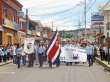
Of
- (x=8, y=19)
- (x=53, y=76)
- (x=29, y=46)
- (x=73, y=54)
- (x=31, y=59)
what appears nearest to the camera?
(x=53, y=76)

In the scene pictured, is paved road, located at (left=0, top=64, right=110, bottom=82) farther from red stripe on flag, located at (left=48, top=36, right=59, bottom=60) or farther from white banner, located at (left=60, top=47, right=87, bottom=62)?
white banner, located at (left=60, top=47, right=87, bottom=62)

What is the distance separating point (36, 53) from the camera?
27297 millimetres

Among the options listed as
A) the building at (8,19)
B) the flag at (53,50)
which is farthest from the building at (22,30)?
the flag at (53,50)

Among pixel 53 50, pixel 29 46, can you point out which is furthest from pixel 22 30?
pixel 53 50

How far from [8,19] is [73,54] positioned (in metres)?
18.9

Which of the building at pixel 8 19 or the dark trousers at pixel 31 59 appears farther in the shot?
the building at pixel 8 19

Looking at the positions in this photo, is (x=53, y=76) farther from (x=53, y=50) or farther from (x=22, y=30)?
(x=22, y=30)

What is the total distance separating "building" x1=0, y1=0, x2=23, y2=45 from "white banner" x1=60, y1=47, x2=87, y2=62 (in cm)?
1434

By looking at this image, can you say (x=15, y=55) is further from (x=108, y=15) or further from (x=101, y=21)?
(x=101, y=21)

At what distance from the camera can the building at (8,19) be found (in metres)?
41.5

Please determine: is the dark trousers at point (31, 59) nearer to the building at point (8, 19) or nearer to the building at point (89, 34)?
the building at point (8, 19)

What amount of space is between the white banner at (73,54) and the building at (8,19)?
14344 millimetres

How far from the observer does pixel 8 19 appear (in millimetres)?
44906

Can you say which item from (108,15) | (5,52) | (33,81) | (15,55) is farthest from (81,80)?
(108,15)
